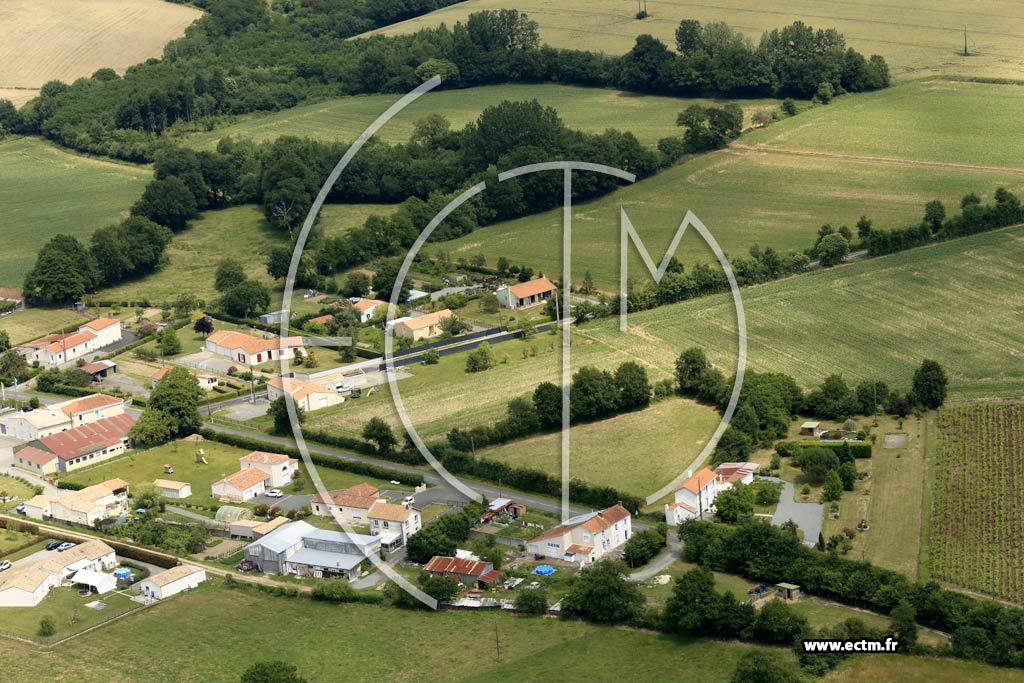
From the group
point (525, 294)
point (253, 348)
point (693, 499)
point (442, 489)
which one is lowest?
point (442, 489)

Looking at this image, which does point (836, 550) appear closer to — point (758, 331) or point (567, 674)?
point (567, 674)

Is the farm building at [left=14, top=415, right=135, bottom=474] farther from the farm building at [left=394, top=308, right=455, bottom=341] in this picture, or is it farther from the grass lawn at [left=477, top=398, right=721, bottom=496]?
the grass lawn at [left=477, top=398, right=721, bottom=496]

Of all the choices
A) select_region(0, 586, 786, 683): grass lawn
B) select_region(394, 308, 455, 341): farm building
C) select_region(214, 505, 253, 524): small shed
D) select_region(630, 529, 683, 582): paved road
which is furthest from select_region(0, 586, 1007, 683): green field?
select_region(394, 308, 455, 341): farm building

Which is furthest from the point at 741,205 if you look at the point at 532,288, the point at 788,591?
the point at 788,591

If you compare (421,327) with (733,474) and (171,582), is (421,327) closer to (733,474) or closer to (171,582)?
(733,474)

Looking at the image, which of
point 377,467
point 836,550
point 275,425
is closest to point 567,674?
point 836,550
